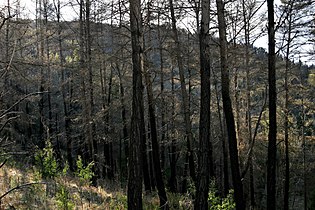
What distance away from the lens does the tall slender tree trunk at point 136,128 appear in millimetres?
5637

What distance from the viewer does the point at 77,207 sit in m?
6.88

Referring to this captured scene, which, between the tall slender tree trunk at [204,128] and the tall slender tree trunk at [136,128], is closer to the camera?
the tall slender tree trunk at [136,128]

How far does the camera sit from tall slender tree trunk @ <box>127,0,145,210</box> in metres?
5.64

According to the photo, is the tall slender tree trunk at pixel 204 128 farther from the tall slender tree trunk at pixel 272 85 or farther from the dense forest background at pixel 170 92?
the tall slender tree trunk at pixel 272 85

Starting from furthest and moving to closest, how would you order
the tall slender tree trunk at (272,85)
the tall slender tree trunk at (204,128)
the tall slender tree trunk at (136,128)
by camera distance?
the tall slender tree trunk at (272,85)
the tall slender tree trunk at (204,128)
the tall slender tree trunk at (136,128)

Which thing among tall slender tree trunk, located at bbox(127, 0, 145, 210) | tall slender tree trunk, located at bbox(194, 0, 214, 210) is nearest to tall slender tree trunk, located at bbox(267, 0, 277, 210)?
tall slender tree trunk, located at bbox(194, 0, 214, 210)

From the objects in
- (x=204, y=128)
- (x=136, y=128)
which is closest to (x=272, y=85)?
(x=204, y=128)

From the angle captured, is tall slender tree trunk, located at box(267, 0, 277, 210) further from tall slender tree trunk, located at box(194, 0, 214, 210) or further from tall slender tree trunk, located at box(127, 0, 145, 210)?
tall slender tree trunk, located at box(127, 0, 145, 210)

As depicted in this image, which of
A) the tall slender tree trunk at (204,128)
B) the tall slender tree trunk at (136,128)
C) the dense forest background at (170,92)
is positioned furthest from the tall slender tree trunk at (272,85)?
the tall slender tree trunk at (136,128)

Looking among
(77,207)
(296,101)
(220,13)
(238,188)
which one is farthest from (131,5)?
(296,101)

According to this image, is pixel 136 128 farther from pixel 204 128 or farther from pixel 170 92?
pixel 170 92

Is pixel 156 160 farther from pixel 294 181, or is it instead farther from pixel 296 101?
pixel 294 181

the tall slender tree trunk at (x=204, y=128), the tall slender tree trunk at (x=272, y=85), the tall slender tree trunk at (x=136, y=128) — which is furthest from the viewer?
the tall slender tree trunk at (x=272, y=85)

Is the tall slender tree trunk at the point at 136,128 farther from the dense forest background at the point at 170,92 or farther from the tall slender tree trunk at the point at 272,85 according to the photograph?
the tall slender tree trunk at the point at 272,85
